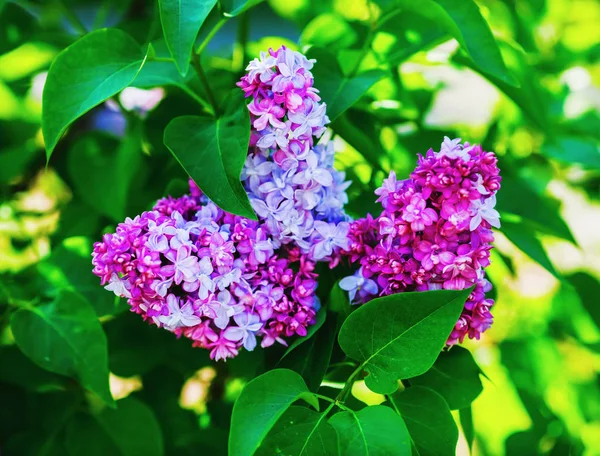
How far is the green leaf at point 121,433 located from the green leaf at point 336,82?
17.4 inches

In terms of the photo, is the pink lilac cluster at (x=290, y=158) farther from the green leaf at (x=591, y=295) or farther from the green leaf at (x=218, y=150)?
the green leaf at (x=591, y=295)

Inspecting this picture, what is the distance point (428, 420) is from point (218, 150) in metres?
0.29

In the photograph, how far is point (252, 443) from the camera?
502 mm

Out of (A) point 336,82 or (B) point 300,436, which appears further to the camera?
(A) point 336,82

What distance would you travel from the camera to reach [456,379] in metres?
0.64

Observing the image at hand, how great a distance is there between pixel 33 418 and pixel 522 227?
2.26 ft

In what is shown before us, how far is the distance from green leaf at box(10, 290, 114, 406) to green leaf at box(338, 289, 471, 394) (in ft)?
0.84

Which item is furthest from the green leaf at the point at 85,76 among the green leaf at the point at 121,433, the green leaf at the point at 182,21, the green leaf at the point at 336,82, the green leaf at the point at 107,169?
the green leaf at the point at 121,433

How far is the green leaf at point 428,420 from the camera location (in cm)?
57

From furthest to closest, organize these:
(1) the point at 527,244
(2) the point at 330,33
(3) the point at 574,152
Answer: (3) the point at 574,152 → (2) the point at 330,33 → (1) the point at 527,244

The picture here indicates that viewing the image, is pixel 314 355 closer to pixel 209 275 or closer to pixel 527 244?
pixel 209 275

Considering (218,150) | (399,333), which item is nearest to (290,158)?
(218,150)

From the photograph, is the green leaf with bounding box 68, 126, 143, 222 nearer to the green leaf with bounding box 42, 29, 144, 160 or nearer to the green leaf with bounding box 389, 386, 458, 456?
the green leaf with bounding box 42, 29, 144, 160

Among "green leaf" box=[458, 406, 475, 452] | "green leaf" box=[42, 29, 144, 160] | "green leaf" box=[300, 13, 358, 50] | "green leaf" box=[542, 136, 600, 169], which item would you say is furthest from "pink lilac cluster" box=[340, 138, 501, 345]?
"green leaf" box=[542, 136, 600, 169]
